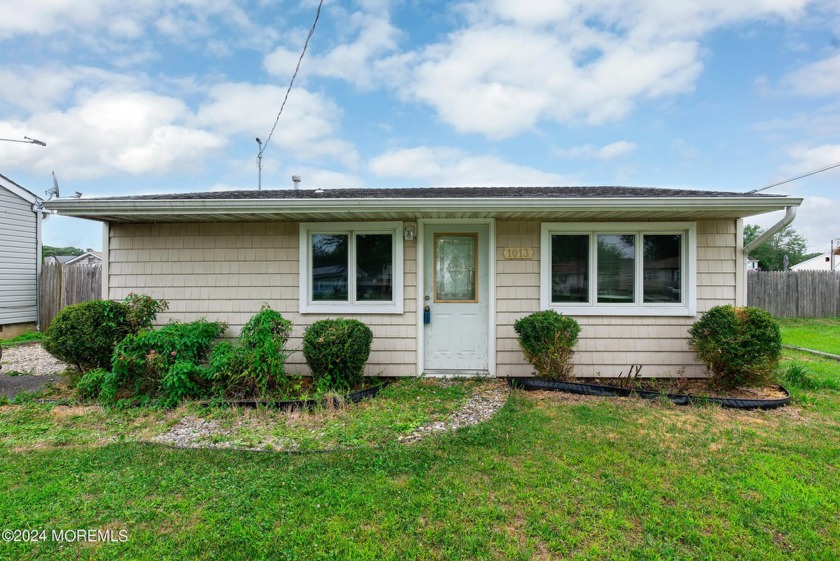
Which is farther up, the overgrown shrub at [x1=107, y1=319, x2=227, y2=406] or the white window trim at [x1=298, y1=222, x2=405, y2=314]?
the white window trim at [x1=298, y1=222, x2=405, y2=314]

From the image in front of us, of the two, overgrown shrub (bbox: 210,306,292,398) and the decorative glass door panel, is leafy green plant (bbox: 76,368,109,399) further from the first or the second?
the decorative glass door panel

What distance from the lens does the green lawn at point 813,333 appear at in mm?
7402

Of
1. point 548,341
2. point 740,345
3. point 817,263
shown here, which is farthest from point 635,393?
point 817,263

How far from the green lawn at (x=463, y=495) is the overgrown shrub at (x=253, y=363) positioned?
0.95 meters

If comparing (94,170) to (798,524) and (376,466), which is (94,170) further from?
(798,524)

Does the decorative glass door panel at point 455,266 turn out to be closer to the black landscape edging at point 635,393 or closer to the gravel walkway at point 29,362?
the black landscape edging at point 635,393

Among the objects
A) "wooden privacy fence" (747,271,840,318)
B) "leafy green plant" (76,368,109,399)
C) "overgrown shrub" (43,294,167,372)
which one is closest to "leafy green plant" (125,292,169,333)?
"overgrown shrub" (43,294,167,372)

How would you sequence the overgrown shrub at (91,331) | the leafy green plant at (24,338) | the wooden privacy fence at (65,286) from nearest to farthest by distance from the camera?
the overgrown shrub at (91,331)
the leafy green plant at (24,338)
the wooden privacy fence at (65,286)

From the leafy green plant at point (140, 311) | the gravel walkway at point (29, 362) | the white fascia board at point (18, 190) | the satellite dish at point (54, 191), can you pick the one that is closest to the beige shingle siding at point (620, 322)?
the leafy green plant at point (140, 311)

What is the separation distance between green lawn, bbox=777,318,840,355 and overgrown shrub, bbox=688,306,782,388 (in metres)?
4.12

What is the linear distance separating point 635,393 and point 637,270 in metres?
1.66

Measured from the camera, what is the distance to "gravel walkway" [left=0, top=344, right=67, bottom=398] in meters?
5.02

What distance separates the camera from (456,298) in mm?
5383

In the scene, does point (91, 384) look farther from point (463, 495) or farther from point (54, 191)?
point (54, 191)
